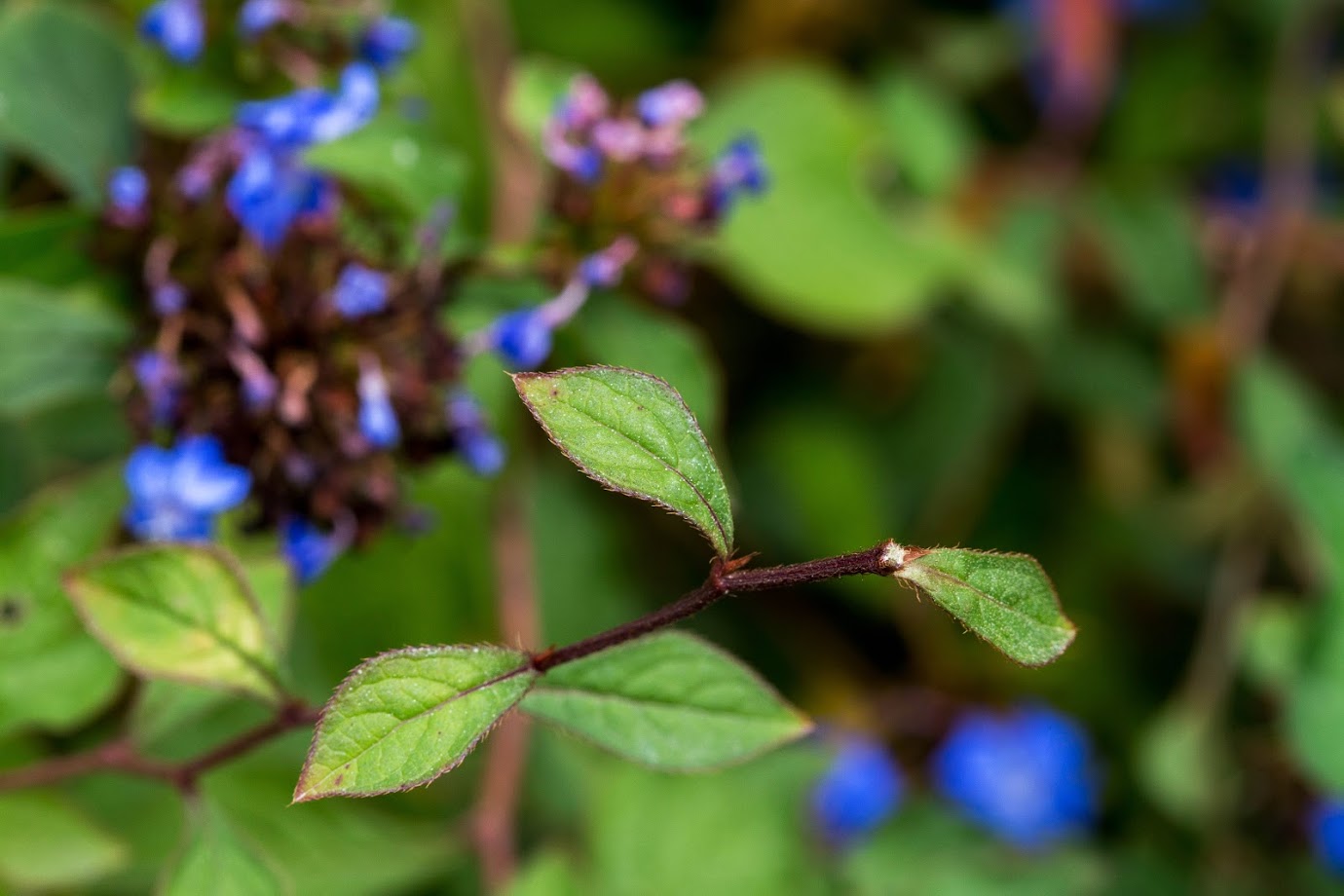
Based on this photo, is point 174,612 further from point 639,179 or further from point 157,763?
point 639,179

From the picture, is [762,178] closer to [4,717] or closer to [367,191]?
[367,191]

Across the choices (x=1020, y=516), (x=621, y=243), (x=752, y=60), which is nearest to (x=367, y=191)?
(x=621, y=243)

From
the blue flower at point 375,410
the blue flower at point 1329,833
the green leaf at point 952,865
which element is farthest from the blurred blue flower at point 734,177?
the blue flower at point 1329,833

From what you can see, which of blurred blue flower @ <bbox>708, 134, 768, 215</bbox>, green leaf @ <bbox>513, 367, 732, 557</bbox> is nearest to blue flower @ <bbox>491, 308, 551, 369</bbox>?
blurred blue flower @ <bbox>708, 134, 768, 215</bbox>

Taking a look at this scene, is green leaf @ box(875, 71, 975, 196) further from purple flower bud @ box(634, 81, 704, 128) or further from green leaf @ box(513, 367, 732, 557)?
green leaf @ box(513, 367, 732, 557)

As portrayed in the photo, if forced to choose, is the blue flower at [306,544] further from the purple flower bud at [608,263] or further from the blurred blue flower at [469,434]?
the purple flower bud at [608,263]
